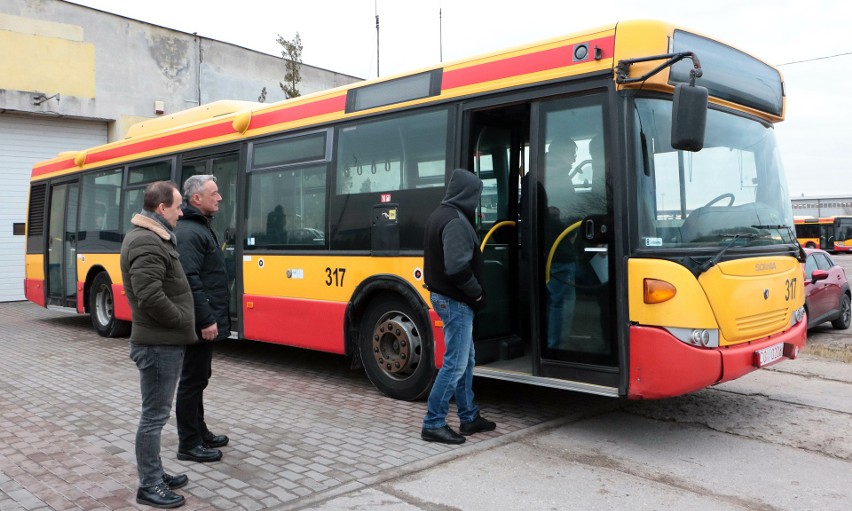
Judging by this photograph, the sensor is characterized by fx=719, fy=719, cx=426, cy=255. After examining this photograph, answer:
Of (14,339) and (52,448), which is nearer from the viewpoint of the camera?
(52,448)

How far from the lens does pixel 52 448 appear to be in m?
5.31

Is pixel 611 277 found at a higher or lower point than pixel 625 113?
lower

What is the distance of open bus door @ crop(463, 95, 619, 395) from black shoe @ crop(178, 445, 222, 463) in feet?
7.38

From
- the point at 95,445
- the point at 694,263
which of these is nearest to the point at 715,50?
the point at 694,263

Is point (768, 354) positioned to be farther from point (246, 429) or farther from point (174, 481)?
point (174, 481)

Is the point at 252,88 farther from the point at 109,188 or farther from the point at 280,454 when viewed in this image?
the point at 280,454

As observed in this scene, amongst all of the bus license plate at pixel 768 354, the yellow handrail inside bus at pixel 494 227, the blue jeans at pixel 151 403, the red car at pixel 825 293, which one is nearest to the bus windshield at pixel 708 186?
the bus license plate at pixel 768 354

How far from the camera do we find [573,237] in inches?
218

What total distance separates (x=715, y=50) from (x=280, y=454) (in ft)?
14.9

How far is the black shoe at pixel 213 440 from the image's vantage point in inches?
207

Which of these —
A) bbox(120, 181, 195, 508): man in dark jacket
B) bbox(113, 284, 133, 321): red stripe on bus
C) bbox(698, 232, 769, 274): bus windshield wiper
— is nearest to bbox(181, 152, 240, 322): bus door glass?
bbox(113, 284, 133, 321): red stripe on bus

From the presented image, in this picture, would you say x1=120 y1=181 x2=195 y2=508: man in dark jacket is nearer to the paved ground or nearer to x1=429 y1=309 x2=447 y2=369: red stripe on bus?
the paved ground

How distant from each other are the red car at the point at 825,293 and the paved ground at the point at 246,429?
576 cm

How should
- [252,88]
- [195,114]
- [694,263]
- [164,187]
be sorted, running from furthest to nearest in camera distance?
[252,88]
[195,114]
[694,263]
[164,187]
